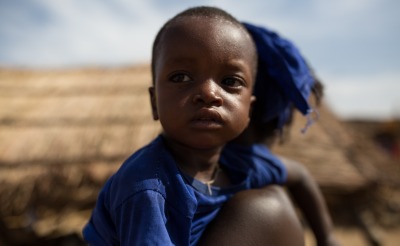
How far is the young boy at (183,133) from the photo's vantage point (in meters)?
0.95

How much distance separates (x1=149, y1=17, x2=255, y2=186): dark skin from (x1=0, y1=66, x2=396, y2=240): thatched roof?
8.62 feet

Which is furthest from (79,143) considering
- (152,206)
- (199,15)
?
(152,206)

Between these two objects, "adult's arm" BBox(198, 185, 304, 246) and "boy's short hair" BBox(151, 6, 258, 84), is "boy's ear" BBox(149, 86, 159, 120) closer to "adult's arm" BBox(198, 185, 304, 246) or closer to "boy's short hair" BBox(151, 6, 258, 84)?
"boy's short hair" BBox(151, 6, 258, 84)

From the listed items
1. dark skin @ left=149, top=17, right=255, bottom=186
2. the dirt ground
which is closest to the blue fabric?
dark skin @ left=149, top=17, right=255, bottom=186

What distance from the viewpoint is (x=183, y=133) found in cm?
106

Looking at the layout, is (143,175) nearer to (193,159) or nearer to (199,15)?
(193,159)

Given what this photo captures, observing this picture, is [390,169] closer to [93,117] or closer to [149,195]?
[93,117]

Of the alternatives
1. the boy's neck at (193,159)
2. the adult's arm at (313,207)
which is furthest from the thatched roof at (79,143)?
→ the boy's neck at (193,159)

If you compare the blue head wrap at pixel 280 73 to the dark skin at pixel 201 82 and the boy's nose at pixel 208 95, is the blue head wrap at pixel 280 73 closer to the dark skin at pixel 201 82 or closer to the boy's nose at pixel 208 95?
the dark skin at pixel 201 82

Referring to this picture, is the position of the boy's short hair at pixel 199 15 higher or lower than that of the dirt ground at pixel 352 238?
higher

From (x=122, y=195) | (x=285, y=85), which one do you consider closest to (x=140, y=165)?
(x=122, y=195)

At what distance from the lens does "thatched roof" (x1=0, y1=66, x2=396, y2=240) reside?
11.5 ft

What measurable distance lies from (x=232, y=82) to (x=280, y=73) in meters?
0.40

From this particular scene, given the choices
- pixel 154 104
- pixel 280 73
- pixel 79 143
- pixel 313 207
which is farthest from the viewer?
pixel 79 143
